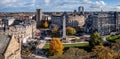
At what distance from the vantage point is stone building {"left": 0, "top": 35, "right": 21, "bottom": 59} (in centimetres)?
2450

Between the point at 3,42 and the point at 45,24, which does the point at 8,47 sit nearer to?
the point at 3,42

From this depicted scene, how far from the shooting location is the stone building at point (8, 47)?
2450 centimetres

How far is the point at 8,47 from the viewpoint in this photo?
25.0m

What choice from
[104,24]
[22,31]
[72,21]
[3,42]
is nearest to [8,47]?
[3,42]

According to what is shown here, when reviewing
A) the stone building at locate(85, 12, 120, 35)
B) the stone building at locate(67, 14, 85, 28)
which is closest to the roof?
the stone building at locate(85, 12, 120, 35)

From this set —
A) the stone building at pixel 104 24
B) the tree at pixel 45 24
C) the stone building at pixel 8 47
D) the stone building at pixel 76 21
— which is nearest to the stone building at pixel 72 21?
the stone building at pixel 76 21


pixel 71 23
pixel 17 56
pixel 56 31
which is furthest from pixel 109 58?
pixel 71 23

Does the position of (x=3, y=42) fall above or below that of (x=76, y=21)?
above

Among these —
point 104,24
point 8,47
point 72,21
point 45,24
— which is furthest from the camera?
point 45,24

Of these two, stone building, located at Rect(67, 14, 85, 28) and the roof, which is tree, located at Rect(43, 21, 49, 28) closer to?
stone building, located at Rect(67, 14, 85, 28)

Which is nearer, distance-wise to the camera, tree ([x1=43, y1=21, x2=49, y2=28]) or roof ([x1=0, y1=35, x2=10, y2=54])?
roof ([x1=0, y1=35, x2=10, y2=54])

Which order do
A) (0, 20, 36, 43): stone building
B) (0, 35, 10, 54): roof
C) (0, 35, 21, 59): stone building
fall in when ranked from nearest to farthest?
(0, 35, 21, 59): stone building → (0, 35, 10, 54): roof → (0, 20, 36, 43): stone building

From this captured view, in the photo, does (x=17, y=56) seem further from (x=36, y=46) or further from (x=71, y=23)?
(x=71, y=23)

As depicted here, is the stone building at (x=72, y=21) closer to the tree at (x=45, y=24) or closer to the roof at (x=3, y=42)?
the tree at (x=45, y=24)
